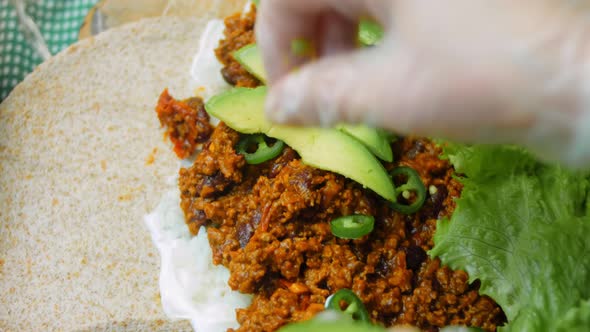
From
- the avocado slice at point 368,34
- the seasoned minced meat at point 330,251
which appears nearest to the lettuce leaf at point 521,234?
the seasoned minced meat at point 330,251

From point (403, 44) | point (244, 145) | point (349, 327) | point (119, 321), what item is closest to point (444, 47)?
point (403, 44)

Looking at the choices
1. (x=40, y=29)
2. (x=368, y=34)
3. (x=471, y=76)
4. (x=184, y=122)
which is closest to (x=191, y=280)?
(x=184, y=122)

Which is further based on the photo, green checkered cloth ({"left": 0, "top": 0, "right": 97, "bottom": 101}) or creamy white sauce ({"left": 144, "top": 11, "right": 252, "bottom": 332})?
green checkered cloth ({"left": 0, "top": 0, "right": 97, "bottom": 101})

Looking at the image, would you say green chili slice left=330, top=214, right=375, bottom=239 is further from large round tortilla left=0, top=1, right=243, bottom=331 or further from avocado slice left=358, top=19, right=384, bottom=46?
large round tortilla left=0, top=1, right=243, bottom=331

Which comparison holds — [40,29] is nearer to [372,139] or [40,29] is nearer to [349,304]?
[372,139]

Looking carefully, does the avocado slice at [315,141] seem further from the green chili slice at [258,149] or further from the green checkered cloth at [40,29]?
the green checkered cloth at [40,29]

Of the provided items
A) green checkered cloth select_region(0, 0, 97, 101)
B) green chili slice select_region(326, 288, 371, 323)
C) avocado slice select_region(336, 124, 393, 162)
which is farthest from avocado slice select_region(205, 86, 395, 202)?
green checkered cloth select_region(0, 0, 97, 101)
